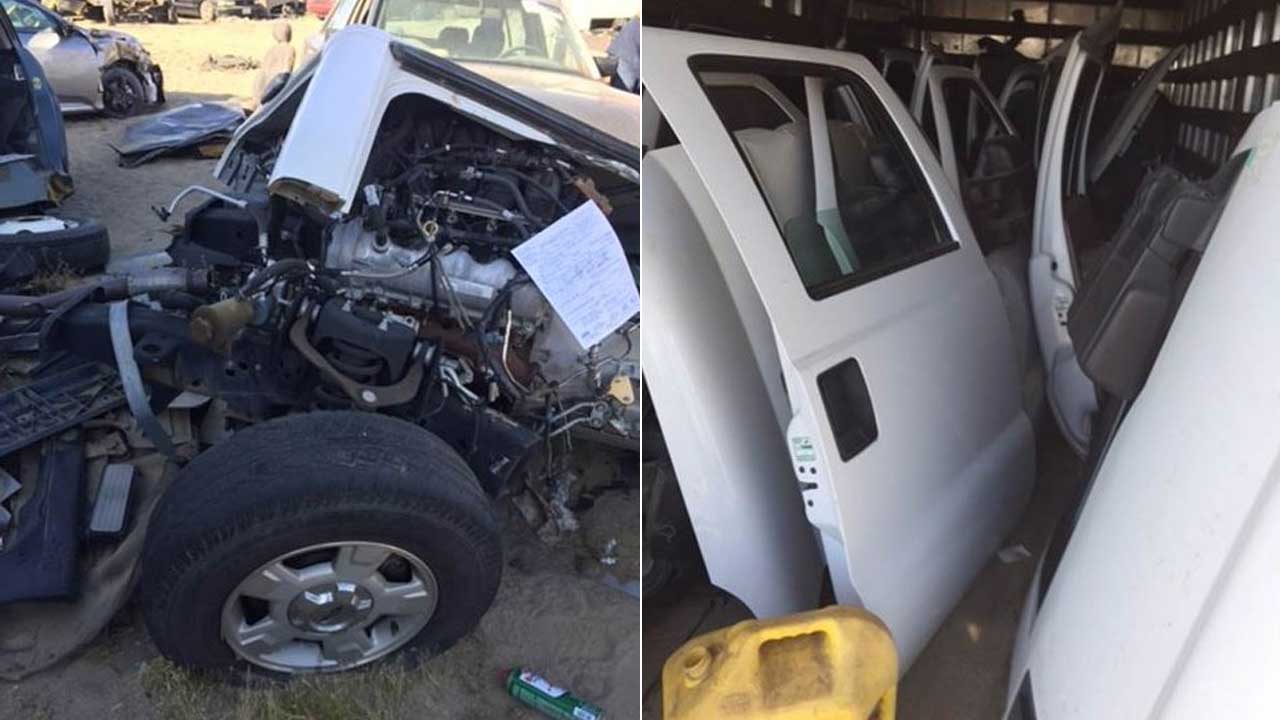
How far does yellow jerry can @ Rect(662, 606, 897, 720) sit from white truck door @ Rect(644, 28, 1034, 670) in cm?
20

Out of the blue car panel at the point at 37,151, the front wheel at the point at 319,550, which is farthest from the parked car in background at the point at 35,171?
the front wheel at the point at 319,550

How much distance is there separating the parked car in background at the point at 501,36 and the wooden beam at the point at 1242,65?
9.41 feet

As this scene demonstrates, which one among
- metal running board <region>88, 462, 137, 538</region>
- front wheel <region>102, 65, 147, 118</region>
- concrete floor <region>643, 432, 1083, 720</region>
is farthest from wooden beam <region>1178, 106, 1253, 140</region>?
front wheel <region>102, 65, 147, 118</region>

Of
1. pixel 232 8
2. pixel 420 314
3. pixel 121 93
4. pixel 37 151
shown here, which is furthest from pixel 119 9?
pixel 420 314

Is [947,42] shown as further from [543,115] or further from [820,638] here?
[820,638]

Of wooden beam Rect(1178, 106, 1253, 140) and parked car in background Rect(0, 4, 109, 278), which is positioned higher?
wooden beam Rect(1178, 106, 1253, 140)

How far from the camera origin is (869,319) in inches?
91.4

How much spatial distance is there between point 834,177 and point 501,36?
3039 mm

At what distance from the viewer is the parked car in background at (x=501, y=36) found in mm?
5090

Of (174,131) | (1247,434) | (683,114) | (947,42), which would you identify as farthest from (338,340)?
(947,42)

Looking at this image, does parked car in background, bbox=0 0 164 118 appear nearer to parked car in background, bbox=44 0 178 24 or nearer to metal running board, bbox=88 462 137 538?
parked car in background, bbox=44 0 178 24

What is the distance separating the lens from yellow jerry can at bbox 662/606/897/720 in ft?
6.24

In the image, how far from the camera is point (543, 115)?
3629mm

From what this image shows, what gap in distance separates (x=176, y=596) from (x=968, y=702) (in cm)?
183
